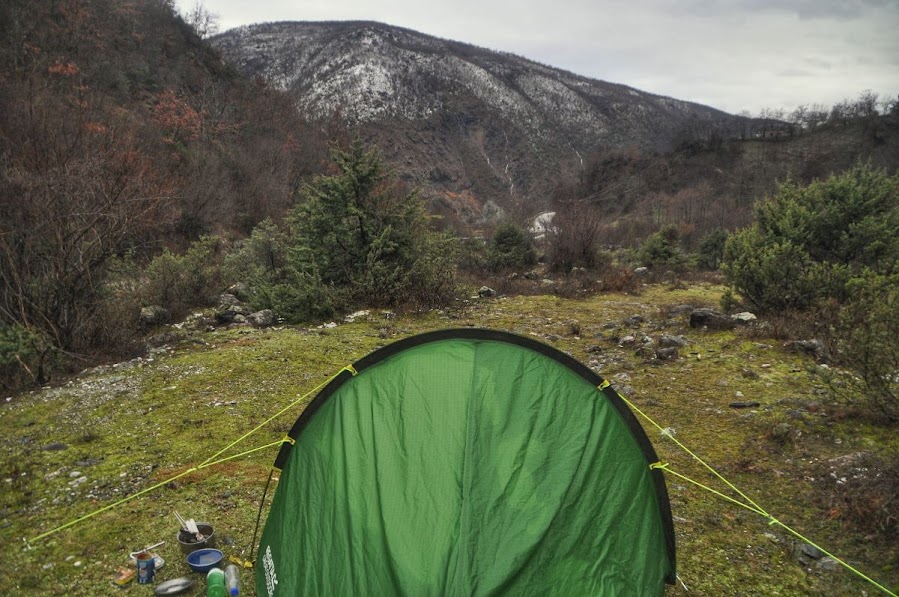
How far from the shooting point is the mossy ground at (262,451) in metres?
3.25

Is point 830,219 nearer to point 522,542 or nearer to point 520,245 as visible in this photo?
point 522,542

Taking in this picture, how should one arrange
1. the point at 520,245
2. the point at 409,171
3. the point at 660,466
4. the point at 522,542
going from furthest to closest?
the point at 409,171
the point at 520,245
the point at 660,466
the point at 522,542

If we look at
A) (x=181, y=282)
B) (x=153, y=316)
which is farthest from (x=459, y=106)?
(x=153, y=316)

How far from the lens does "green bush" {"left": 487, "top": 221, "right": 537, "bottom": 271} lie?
17797 mm

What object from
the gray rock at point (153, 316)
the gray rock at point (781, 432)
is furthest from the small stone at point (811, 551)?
the gray rock at point (153, 316)

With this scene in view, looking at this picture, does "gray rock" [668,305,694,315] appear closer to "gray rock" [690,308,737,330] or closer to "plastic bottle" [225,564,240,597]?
"gray rock" [690,308,737,330]

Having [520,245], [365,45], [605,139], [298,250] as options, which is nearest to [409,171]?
[365,45]

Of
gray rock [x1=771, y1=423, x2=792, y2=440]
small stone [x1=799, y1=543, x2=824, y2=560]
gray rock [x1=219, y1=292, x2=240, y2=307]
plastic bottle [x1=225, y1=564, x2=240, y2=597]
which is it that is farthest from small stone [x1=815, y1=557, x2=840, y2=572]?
gray rock [x1=219, y1=292, x2=240, y2=307]

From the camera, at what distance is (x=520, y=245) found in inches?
723

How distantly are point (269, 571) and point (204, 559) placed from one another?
0.60 metres

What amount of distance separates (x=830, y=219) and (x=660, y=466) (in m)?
8.18

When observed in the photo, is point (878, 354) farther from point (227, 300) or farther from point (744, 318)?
point (227, 300)

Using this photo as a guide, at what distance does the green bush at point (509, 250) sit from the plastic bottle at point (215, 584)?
15.2 m

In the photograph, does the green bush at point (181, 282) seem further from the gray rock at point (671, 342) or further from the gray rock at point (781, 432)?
the gray rock at point (781, 432)
